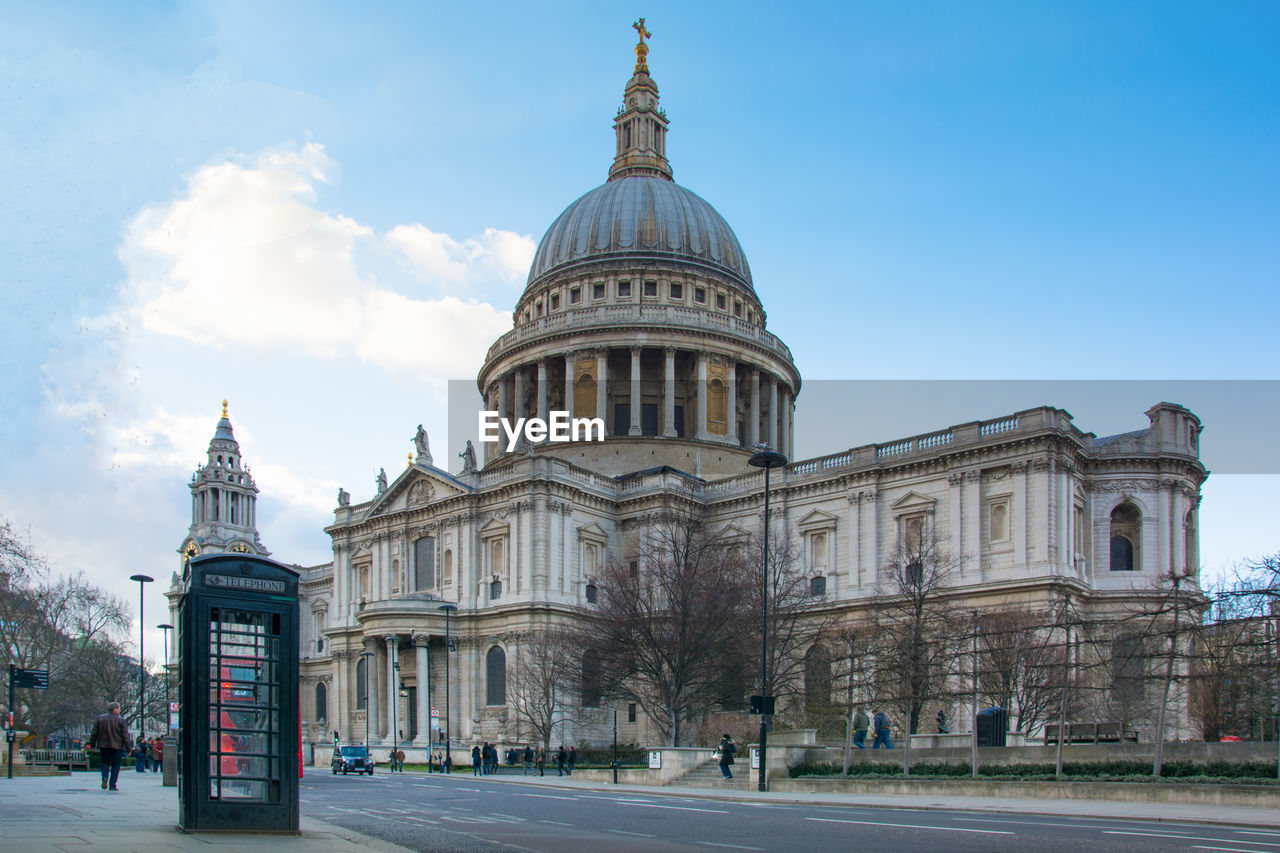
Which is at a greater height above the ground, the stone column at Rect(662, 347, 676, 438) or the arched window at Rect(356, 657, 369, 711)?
the stone column at Rect(662, 347, 676, 438)

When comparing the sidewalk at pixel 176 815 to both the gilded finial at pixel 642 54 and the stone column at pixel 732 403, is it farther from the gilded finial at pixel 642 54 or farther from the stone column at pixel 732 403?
the gilded finial at pixel 642 54

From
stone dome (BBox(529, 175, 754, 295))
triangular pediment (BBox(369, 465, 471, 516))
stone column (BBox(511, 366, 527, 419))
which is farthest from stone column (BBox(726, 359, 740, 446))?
triangular pediment (BBox(369, 465, 471, 516))

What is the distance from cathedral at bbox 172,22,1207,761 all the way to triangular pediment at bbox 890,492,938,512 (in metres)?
0.10

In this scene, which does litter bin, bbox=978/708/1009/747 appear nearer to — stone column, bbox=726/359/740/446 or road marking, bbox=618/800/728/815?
road marking, bbox=618/800/728/815

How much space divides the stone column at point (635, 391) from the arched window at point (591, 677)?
83.8ft

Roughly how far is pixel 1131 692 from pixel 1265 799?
18149mm

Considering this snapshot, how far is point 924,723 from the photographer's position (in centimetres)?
5547

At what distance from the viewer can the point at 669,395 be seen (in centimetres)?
8156

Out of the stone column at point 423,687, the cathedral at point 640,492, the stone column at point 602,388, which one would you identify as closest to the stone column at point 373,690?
the cathedral at point 640,492

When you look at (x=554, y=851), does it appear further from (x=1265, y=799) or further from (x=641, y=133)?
(x=641, y=133)

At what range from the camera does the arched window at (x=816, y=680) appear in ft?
158

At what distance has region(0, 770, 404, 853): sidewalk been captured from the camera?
1388cm

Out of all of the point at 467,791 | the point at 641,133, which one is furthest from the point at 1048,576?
the point at 641,133

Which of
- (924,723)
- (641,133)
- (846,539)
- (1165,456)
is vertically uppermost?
(641,133)
